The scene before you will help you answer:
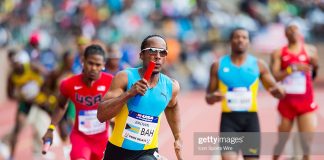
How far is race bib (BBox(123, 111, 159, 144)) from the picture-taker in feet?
21.5

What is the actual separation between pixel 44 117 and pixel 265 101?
464 inches

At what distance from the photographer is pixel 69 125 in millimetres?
11781

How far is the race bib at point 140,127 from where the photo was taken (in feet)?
21.5

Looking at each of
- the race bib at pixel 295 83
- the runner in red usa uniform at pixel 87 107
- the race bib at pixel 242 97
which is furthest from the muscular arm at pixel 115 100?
the race bib at pixel 295 83

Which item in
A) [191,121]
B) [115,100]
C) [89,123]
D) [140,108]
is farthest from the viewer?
[191,121]

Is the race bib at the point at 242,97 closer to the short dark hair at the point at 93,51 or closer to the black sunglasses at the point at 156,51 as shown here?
the short dark hair at the point at 93,51

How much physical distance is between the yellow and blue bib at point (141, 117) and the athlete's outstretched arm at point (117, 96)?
0.07 m

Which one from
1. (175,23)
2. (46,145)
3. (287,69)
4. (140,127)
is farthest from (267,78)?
(175,23)

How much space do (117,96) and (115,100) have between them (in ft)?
0.39

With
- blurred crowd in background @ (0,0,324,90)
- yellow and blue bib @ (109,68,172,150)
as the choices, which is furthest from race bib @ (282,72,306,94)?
blurred crowd in background @ (0,0,324,90)

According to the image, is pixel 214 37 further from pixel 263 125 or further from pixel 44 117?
pixel 44 117

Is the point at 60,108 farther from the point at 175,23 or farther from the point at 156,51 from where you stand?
the point at 175,23

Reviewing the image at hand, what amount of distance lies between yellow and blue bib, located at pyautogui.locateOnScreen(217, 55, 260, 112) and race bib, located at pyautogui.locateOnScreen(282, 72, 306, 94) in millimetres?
1489

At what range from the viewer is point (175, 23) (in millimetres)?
30031
